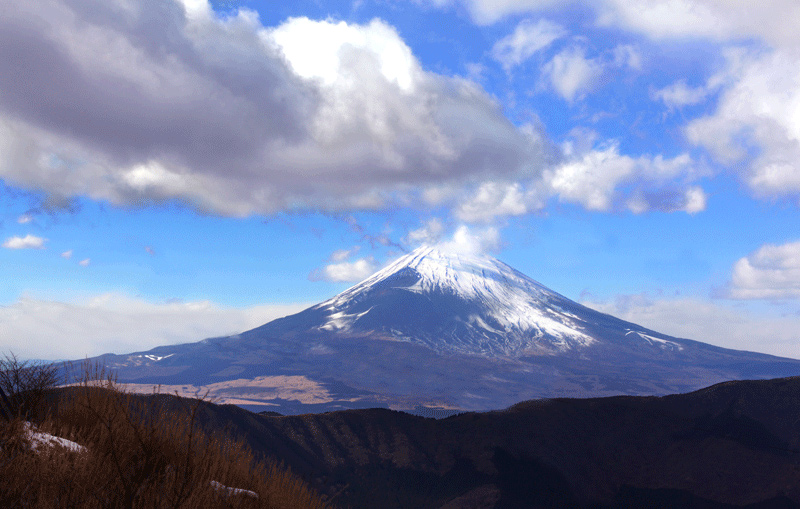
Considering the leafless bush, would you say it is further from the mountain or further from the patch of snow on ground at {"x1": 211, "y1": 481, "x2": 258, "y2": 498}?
the mountain

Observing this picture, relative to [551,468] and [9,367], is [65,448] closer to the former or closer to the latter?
[9,367]

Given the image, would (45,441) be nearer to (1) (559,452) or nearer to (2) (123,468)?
(2) (123,468)

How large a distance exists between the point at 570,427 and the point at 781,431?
14.4m

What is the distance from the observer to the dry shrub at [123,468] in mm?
5320

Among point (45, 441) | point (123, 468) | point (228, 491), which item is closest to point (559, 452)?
point (228, 491)

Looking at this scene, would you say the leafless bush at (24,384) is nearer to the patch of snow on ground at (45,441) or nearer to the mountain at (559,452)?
the patch of snow on ground at (45,441)

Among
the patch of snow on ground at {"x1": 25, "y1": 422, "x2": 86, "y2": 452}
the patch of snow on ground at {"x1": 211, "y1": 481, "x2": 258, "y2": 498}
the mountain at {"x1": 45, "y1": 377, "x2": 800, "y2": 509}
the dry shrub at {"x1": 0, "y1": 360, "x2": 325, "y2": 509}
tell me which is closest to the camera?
the dry shrub at {"x1": 0, "y1": 360, "x2": 325, "y2": 509}

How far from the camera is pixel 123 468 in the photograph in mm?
6223

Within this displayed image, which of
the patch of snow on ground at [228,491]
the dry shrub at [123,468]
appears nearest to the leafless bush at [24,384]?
the dry shrub at [123,468]

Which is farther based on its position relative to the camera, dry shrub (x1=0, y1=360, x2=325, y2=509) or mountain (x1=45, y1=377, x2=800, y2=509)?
mountain (x1=45, y1=377, x2=800, y2=509)

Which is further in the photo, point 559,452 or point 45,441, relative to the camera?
point 559,452

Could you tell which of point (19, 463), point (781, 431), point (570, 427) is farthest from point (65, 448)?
point (781, 431)

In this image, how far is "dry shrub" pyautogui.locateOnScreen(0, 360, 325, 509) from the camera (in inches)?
209

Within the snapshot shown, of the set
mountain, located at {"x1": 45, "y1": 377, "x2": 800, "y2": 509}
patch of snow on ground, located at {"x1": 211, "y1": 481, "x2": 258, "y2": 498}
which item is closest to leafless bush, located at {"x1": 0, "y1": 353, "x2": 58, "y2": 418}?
patch of snow on ground, located at {"x1": 211, "y1": 481, "x2": 258, "y2": 498}
